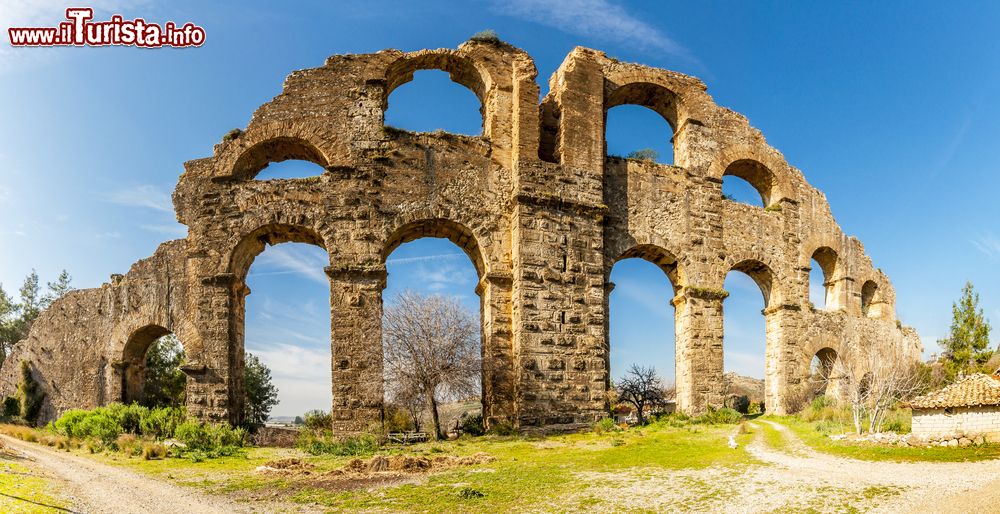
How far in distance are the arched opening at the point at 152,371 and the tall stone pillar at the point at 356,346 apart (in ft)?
20.1

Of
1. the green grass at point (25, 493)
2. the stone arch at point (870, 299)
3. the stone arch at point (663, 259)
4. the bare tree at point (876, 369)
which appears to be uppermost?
the stone arch at point (663, 259)

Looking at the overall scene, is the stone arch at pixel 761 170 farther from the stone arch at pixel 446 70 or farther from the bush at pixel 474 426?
the bush at pixel 474 426

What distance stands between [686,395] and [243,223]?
36.1 ft

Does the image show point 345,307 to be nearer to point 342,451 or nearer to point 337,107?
point 342,451

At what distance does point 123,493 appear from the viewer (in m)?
8.41

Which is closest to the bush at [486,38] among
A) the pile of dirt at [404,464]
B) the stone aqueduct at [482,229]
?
the stone aqueduct at [482,229]

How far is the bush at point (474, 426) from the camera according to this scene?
1466 centimetres

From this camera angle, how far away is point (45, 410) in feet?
63.4

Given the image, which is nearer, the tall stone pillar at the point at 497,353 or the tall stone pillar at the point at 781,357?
the tall stone pillar at the point at 497,353

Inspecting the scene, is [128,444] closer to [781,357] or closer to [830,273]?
[781,357]

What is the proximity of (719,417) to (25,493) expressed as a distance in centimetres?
1351

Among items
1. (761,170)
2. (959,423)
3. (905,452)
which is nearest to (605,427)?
(905,452)

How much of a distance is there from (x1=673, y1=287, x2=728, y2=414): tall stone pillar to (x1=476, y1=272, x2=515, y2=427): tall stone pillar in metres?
4.72

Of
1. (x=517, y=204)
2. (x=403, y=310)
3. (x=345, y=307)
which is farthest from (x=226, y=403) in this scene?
(x=517, y=204)
